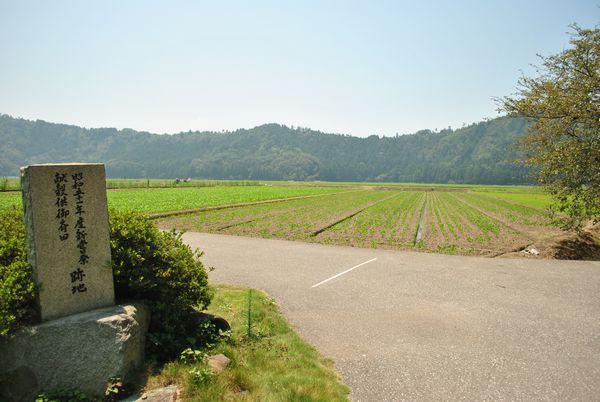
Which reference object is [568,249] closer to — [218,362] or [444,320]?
[444,320]

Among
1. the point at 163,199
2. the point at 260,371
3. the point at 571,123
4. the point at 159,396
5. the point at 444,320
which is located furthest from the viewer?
the point at 163,199

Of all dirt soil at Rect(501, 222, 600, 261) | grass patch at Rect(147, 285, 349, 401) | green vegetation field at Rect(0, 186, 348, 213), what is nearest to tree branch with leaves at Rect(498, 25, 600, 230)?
dirt soil at Rect(501, 222, 600, 261)

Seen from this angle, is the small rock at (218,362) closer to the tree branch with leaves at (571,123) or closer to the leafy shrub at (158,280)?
the leafy shrub at (158,280)

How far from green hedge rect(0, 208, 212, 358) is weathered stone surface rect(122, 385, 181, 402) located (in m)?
0.85

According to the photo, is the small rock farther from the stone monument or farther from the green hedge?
the stone monument

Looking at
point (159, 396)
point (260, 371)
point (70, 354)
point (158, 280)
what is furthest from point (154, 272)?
point (260, 371)

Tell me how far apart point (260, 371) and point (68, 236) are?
3080 mm

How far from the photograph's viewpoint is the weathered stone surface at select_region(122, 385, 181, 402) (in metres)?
3.91

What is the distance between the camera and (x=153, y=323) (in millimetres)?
5152

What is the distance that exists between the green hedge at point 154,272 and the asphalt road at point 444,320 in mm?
2345

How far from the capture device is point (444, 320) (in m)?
7.34

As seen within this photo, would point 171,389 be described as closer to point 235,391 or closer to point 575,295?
point 235,391

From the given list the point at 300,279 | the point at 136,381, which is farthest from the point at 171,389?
the point at 300,279

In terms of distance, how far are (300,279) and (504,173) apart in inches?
8088
